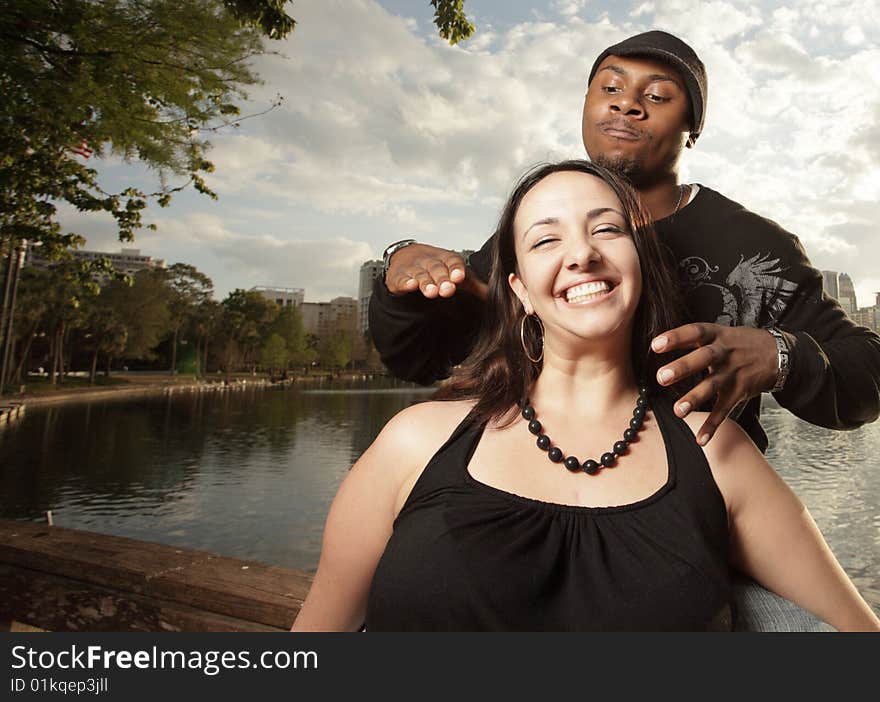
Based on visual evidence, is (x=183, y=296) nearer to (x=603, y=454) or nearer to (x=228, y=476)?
(x=228, y=476)

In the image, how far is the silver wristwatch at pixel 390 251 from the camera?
182 centimetres

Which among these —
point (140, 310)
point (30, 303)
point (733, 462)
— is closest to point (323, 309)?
point (140, 310)

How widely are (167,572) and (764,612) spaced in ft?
7.61

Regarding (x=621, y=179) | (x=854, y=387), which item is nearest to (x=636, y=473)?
(x=854, y=387)

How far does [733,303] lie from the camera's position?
1.77 m

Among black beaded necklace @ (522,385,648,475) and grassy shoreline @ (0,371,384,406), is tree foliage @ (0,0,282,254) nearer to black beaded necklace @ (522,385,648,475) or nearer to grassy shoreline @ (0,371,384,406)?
black beaded necklace @ (522,385,648,475)

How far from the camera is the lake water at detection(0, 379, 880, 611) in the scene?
1289 cm

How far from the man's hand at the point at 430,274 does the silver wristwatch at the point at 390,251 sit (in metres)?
0.03

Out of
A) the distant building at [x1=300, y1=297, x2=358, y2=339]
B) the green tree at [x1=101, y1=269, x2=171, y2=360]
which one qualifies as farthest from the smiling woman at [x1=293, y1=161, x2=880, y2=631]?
the distant building at [x1=300, y1=297, x2=358, y2=339]

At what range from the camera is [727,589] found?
1319 mm

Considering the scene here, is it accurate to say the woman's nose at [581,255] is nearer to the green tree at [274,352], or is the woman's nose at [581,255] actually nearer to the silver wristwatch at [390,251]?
the silver wristwatch at [390,251]

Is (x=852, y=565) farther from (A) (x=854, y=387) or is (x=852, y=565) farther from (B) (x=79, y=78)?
(B) (x=79, y=78)

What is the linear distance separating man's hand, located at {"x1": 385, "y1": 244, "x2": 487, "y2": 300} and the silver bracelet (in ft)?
2.48

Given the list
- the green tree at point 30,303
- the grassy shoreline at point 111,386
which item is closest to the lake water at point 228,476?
the grassy shoreline at point 111,386
